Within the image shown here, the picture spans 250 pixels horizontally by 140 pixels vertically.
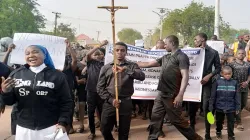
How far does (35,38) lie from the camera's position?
5.61m

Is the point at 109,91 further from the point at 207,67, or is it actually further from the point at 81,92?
the point at 207,67

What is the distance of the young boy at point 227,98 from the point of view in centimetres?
558

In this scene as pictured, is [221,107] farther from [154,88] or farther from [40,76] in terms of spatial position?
[40,76]

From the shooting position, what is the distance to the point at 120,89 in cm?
441

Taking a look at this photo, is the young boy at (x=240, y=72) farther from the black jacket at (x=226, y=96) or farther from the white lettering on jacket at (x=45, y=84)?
the white lettering on jacket at (x=45, y=84)

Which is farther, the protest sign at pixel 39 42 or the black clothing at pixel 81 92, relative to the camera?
the black clothing at pixel 81 92

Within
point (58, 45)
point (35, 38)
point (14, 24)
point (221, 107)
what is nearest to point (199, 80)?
point (221, 107)

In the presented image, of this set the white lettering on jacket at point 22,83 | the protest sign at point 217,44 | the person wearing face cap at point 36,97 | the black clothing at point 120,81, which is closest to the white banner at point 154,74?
the black clothing at point 120,81

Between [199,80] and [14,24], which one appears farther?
[14,24]

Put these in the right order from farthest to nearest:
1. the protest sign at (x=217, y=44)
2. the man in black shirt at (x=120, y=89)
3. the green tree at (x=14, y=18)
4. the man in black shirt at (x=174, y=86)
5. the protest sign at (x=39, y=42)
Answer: the green tree at (x=14, y=18) < the protest sign at (x=217, y=44) < the protest sign at (x=39, y=42) < the man in black shirt at (x=174, y=86) < the man in black shirt at (x=120, y=89)

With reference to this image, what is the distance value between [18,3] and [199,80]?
52712 mm

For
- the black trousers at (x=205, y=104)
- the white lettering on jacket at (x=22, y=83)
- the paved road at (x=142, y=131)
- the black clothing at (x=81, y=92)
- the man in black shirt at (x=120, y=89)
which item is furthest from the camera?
the black clothing at (x=81, y=92)

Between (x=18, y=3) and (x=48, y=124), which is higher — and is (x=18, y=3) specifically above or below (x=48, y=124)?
above

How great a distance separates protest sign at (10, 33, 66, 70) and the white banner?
35.0 inches
